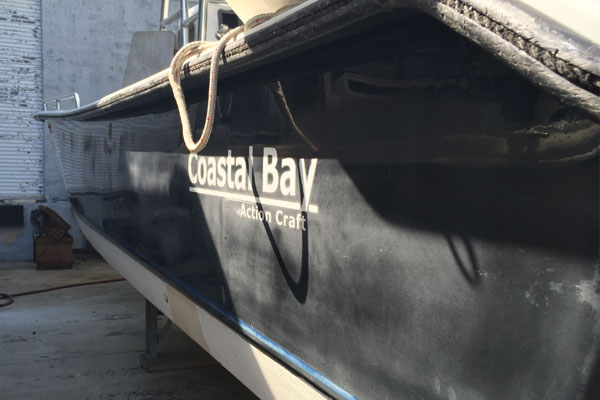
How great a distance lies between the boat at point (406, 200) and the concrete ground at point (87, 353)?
3.41 ft

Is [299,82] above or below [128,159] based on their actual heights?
above

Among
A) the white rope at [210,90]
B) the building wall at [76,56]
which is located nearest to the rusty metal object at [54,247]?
the building wall at [76,56]

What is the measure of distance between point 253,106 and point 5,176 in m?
5.78

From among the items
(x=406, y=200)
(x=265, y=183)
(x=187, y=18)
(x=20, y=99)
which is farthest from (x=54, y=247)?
(x=406, y=200)

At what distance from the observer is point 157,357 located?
3215mm

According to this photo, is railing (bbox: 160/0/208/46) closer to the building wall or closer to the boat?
the boat

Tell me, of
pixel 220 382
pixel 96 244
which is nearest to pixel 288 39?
pixel 220 382

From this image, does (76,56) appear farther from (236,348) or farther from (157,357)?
Answer: (236,348)

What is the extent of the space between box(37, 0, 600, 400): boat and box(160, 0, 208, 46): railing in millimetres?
1115

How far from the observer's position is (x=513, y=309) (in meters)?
0.94

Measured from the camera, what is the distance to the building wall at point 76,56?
670cm

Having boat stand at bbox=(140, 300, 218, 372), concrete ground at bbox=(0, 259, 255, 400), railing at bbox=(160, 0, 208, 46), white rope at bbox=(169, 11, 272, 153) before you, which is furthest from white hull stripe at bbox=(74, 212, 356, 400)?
railing at bbox=(160, 0, 208, 46)

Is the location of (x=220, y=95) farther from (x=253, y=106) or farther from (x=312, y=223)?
(x=312, y=223)

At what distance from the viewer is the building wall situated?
22.0ft
